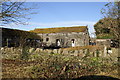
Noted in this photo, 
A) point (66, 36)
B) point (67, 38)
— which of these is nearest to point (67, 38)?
point (67, 38)

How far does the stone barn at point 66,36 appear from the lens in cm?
2878

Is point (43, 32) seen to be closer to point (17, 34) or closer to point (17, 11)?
point (17, 34)

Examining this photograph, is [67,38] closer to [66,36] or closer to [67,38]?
[67,38]

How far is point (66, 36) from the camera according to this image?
3011 centimetres

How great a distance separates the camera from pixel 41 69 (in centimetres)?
551

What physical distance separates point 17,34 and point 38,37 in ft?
22.8

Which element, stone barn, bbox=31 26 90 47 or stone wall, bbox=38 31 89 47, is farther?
stone barn, bbox=31 26 90 47

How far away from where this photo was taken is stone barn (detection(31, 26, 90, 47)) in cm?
2878

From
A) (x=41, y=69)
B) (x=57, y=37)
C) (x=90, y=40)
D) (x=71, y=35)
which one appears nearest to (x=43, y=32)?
(x=57, y=37)

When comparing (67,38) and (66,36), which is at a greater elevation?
(66,36)

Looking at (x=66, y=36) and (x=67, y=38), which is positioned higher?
(x=66, y=36)

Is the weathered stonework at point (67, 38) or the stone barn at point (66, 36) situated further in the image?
the stone barn at point (66, 36)

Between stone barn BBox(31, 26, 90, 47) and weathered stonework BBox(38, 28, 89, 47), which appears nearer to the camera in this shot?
weathered stonework BBox(38, 28, 89, 47)

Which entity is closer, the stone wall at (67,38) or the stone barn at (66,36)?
the stone wall at (67,38)
